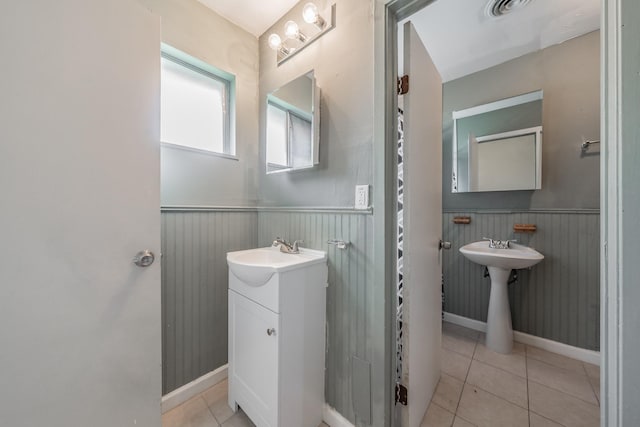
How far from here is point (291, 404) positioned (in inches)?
42.1

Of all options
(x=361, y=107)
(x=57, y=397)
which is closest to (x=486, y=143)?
(x=361, y=107)

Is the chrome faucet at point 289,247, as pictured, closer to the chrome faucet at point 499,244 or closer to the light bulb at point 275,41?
the light bulb at point 275,41

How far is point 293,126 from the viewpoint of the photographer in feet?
4.72

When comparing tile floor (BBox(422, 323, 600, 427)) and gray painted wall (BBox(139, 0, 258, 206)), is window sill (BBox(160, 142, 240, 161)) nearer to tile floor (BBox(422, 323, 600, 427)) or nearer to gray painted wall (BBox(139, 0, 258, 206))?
gray painted wall (BBox(139, 0, 258, 206))

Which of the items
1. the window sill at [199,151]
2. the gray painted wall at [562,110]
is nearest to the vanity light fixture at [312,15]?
the window sill at [199,151]

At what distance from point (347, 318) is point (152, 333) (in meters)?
0.86

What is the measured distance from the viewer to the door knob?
0.86m

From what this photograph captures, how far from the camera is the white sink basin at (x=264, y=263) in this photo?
3.38 ft

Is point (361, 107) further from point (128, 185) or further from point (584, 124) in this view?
point (584, 124)

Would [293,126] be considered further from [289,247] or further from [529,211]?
[529,211]

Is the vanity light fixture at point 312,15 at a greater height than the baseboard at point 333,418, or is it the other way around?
the vanity light fixture at point 312,15

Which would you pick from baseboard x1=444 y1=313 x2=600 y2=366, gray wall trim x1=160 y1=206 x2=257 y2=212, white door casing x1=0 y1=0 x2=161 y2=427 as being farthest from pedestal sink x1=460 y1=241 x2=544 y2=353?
white door casing x1=0 y1=0 x2=161 y2=427

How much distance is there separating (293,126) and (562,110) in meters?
2.05

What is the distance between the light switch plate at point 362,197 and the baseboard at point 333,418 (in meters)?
1.09
